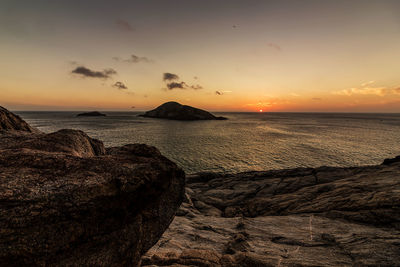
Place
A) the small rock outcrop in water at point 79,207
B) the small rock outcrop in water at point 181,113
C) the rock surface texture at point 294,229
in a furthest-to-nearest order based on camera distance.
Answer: the small rock outcrop in water at point 181,113, the rock surface texture at point 294,229, the small rock outcrop in water at point 79,207

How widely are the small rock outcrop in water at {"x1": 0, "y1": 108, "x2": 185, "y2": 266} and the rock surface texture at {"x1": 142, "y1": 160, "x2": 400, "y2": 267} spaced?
8.46 feet

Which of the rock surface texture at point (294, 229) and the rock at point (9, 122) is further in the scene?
the rock at point (9, 122)

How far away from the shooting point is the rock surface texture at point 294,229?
24.3 feet

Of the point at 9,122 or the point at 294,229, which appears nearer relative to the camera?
the point at 294,229

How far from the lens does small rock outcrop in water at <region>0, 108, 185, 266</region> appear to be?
4266 mm

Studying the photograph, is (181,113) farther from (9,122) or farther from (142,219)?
(142,219)

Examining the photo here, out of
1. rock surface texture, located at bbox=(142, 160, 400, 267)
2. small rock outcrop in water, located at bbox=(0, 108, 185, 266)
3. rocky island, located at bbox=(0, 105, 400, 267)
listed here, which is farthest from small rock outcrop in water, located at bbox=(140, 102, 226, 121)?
small rock outcrop in water, located at bbox=(0, 108, 185, 266)

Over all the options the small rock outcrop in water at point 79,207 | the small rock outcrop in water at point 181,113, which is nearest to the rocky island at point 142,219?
the small rock outcrop in water at point 79,207

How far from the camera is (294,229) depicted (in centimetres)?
1054

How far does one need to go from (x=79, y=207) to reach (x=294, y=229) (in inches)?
455

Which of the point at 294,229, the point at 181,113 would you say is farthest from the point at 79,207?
the point at 181,113

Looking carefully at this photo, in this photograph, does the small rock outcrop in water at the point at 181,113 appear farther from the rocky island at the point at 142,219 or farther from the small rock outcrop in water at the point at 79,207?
the small rock outcrop in water at the point at 79,207

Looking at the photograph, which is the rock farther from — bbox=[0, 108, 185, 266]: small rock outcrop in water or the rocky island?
bbox=[0, 108, 185, 266]: small rock outcrop in water

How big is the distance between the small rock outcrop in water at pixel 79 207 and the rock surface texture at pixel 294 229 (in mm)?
2577
